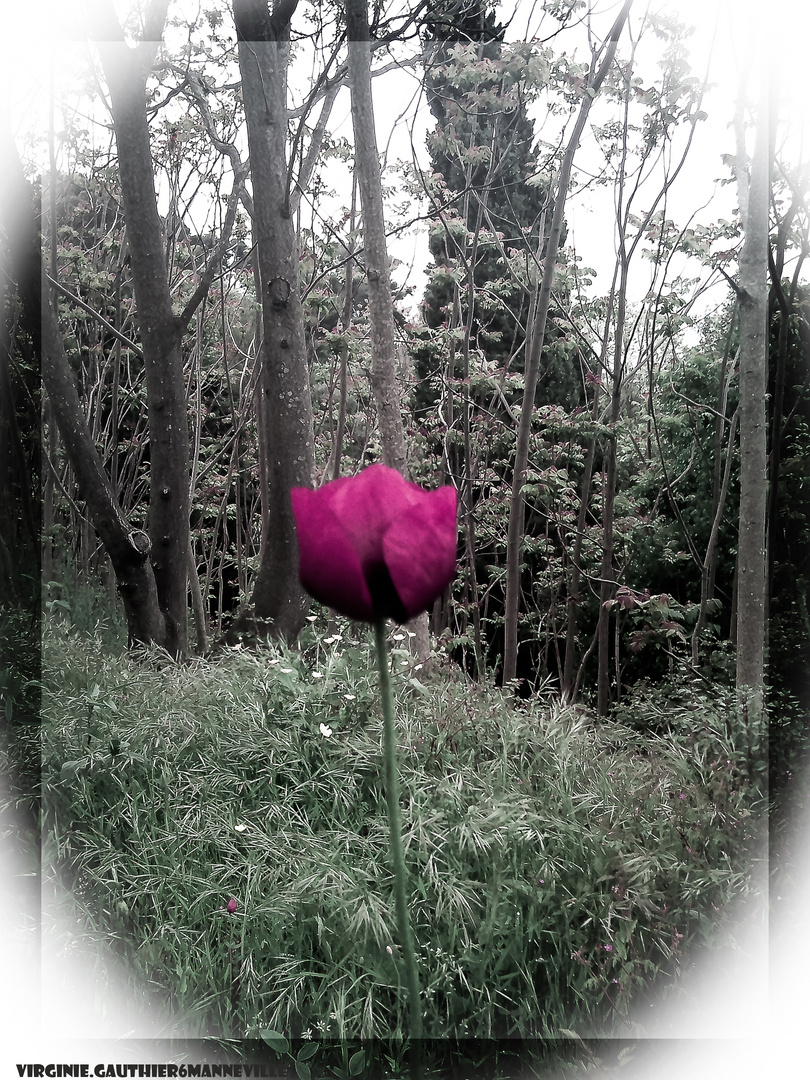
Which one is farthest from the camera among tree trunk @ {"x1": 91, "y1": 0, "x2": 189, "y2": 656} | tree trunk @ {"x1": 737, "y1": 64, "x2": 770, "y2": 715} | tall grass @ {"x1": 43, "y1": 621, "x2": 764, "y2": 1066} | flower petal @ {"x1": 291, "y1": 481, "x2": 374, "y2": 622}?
tree trunk @ {"x1": 91, "y1": 0, "x2": 189, "y2": 656}

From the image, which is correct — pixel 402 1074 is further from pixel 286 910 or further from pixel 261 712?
pixel 261 712

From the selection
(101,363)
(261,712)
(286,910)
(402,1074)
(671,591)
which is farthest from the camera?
(101,363)

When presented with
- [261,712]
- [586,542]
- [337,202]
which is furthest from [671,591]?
[337,202]

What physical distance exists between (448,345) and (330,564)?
4.70 m

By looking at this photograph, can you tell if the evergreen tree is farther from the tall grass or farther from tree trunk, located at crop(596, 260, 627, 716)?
the tall grass

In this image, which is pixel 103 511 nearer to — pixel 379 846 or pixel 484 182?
pixel 379 846

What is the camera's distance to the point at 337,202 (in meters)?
4.90

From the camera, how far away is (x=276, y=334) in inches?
121

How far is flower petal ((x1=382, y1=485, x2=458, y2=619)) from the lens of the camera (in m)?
0.60

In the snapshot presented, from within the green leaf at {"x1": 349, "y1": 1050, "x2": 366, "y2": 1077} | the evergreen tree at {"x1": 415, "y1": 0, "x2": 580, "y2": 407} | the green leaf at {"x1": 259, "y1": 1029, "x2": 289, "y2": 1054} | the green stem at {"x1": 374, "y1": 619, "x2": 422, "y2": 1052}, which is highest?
the evergreen tree at {"x1": 415, "y1": 0, "x2": 580, "y2": 407}

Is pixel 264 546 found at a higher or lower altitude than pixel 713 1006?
higher

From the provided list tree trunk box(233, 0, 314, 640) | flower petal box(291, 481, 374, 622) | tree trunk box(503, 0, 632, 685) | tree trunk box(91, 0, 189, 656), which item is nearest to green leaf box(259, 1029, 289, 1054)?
flower petal box(291, 481, 374, 622)

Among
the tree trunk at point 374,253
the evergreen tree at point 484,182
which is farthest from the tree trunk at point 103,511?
the evergreen tree at point 484,182

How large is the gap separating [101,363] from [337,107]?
2704 mm
